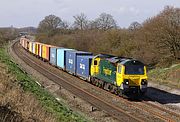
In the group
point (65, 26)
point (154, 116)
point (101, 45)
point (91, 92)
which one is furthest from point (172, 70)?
point (65, 26)

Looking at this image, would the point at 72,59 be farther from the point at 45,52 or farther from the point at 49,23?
the point at 49,23

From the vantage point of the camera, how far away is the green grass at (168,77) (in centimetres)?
3391

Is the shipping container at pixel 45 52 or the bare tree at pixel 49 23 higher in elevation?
the bare tree at pixel 49 23

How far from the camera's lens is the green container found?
91.2 feet

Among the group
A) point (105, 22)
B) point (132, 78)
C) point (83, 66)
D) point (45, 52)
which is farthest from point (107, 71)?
point (105, 22)

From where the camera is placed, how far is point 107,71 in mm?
29203

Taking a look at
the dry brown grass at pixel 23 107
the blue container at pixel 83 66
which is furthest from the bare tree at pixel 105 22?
the dry brown grass at pixel 23 107

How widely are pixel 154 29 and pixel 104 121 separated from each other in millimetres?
25393

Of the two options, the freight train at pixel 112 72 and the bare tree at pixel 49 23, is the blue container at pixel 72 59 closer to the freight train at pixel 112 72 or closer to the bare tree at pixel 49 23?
the freight train at pixel 112 72

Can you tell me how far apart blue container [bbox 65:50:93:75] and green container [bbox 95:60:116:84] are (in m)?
8.49

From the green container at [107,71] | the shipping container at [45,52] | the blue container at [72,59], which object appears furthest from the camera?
the shipping container at [45,52]

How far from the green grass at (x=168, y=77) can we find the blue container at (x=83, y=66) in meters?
6.61

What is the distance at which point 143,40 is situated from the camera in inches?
1838

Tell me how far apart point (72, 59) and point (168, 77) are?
36.8 feet
